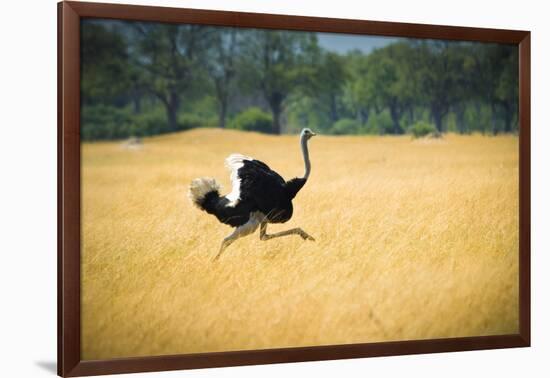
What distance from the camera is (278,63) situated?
798 cm

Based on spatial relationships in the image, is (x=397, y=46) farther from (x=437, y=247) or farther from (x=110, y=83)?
(x=110, y=83)

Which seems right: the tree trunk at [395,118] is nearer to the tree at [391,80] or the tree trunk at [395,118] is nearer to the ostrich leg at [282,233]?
the tree at [391,80]

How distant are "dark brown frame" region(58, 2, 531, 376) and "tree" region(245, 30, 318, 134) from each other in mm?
96

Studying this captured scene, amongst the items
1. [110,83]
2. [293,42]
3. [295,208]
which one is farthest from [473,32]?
[110,83]

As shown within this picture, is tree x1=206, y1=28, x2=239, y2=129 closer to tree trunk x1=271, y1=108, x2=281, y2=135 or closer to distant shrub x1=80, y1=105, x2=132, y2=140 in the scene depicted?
tree trunk x1=271, y1=108, x2=281, y2=135

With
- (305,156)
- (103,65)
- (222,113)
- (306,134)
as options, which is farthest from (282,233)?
(103,65)


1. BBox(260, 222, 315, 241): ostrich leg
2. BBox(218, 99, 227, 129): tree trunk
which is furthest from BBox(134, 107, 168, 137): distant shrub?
BBox(260, 222, 315, 241): ostrich leg

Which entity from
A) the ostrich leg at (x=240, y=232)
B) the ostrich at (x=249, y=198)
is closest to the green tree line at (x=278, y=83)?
the ostrich at (x=249, y=198)

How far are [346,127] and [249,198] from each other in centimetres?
111

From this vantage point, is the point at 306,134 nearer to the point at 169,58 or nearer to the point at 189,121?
the point at 189,121

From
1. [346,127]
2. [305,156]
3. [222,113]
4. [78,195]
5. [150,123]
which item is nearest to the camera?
[78,195]

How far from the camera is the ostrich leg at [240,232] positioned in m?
7.70

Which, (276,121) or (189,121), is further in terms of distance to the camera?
(276,121)

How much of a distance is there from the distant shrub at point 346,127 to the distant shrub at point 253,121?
59 centimetres
